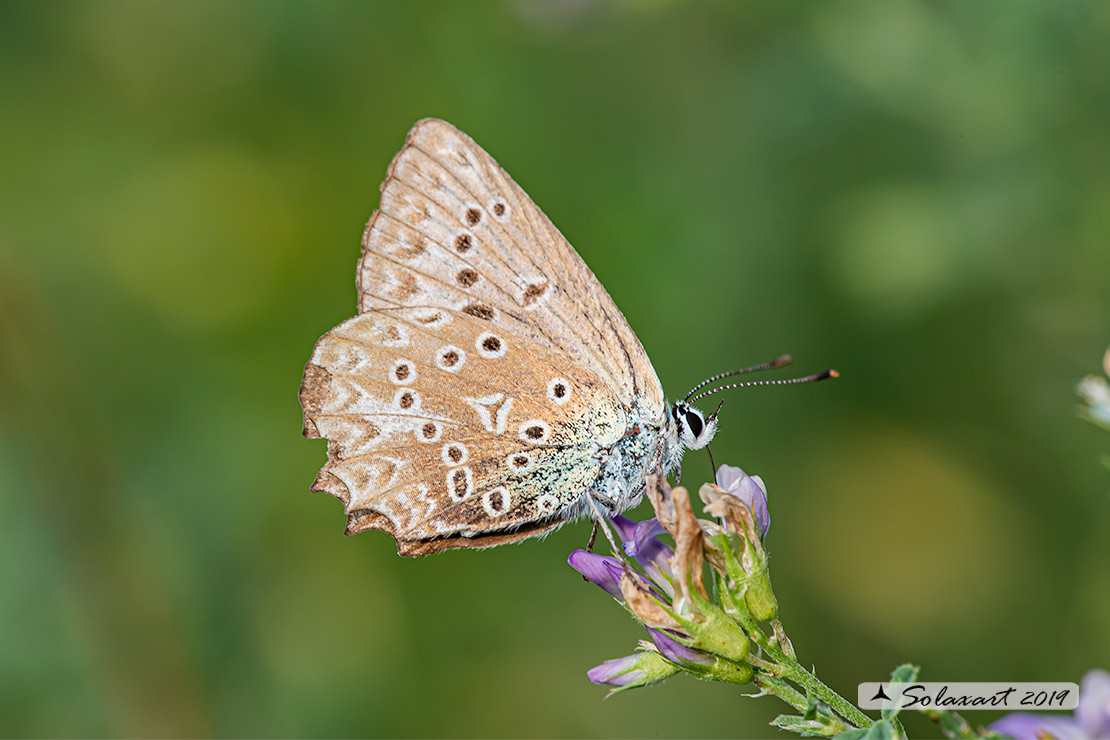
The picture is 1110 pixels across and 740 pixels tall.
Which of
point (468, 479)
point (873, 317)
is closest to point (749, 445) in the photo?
point (873, 317)

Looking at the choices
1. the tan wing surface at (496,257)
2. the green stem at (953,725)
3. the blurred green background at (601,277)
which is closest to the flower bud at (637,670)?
the green stem at (953,725)

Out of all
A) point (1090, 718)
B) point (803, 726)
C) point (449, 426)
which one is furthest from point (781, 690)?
point (449, 426)

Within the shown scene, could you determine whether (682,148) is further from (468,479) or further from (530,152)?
(468,479)

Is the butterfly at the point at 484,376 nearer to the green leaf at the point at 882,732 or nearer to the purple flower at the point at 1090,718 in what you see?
the green leaf at the point at 882,732

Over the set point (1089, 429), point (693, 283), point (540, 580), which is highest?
point (693, 283)

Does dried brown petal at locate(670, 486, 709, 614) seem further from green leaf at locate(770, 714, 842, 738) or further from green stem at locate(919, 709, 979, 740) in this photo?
green stem at locate(919, 709, 979, 740)

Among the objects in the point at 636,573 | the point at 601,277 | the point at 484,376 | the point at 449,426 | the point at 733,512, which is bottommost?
the point at 636,573

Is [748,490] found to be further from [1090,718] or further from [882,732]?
[1090,718]
